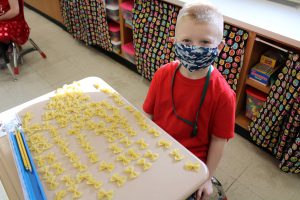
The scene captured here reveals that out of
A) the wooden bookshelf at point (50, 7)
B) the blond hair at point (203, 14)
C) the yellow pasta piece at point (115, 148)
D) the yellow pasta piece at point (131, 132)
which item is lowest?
the wooden bookshelf at point (50, 7)

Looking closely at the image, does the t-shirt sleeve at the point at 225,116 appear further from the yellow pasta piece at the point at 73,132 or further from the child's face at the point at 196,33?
the yellow pasta piece at the point at 73,132

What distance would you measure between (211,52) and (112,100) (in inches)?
16.3

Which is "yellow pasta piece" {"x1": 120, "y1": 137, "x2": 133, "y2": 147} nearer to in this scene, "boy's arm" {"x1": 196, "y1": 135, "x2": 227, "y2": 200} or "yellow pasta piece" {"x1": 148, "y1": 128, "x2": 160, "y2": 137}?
"yellow pasta piece" {"x1": 148, "y1": 128, "x2": 160, "y2": 137}

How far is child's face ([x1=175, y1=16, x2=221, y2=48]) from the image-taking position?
2.72 ft

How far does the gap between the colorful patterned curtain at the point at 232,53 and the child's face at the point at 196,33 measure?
2.30 ft

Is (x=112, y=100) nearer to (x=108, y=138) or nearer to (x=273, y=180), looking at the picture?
(x=108, y=138)

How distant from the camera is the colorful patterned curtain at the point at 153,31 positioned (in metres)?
1.85

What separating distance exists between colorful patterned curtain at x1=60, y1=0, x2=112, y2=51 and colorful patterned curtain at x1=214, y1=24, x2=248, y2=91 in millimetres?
1214

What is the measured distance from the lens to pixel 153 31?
78.9 inches

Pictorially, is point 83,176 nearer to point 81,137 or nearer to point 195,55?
point 81,137

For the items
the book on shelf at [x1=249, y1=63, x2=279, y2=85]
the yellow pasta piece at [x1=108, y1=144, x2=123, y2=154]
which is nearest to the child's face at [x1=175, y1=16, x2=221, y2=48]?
the yellow pasta piece at [x1=108, y1=144, x2=123, y2=154]

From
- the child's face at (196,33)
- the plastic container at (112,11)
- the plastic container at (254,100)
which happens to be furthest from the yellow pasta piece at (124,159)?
the plastic container at (112,11)

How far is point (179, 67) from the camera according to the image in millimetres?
998

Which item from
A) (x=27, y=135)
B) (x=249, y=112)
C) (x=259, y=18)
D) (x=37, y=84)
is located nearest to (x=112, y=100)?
(x=27, y=135)
